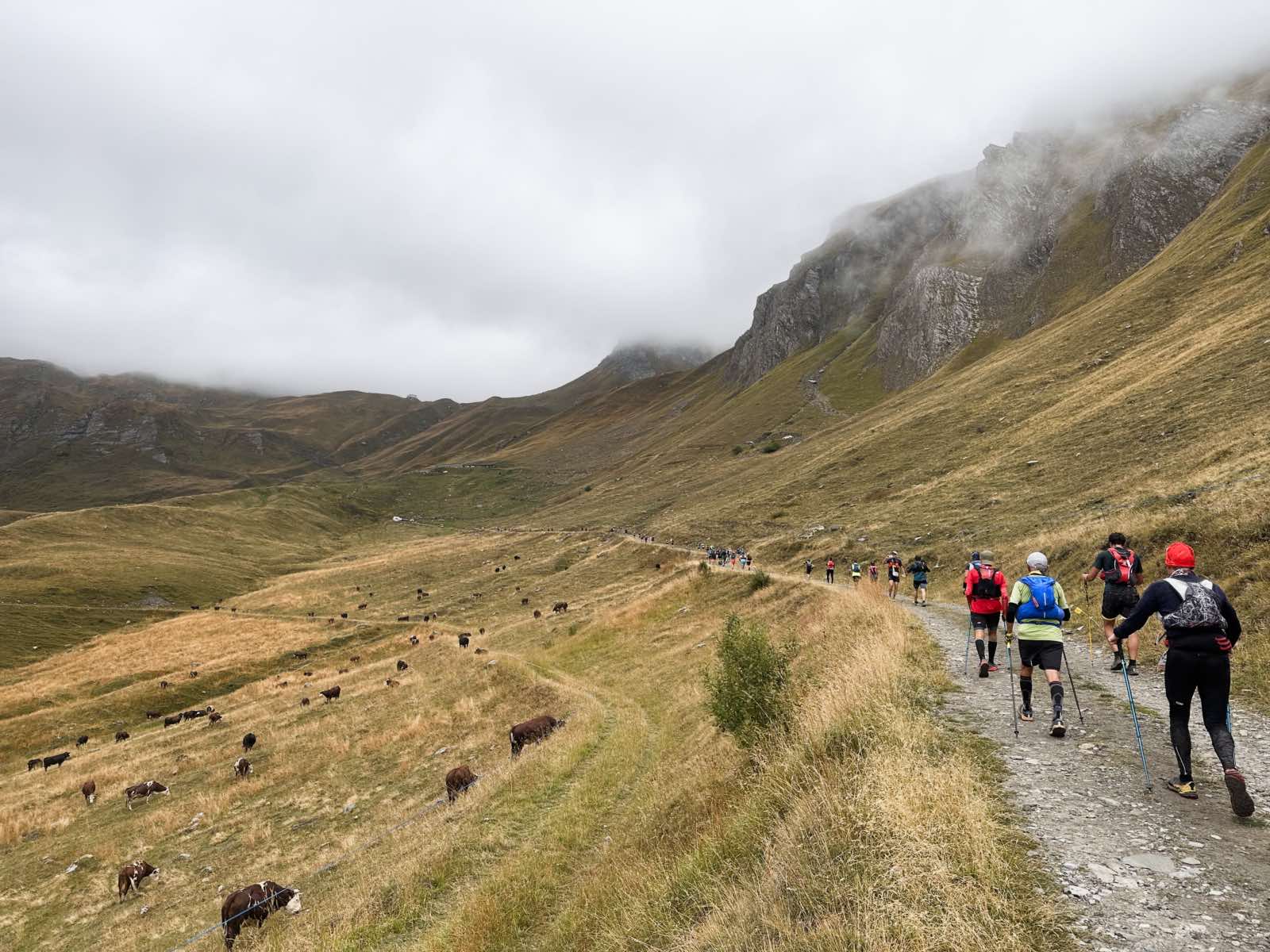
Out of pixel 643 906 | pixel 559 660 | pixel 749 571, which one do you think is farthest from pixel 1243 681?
pixel 559 660

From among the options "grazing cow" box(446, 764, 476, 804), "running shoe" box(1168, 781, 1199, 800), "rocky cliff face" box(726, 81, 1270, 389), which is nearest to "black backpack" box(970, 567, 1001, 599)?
"running shoe" box(1168, 781, 1199, 800)

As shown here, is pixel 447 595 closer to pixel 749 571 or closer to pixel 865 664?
pixel 749 571

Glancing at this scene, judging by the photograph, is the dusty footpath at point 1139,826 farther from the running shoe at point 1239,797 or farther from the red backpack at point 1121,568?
the red backpack at point 1121,568

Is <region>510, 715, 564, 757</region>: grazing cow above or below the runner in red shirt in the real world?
below

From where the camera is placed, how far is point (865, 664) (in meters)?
13.1

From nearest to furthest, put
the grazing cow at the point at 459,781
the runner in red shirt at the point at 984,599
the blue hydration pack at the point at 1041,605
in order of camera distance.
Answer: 1. the blue hydration pack at the point at 1041,605
2. the runner in red shirt at the point at 984,599
3. the grazing cow at the point at 459,781

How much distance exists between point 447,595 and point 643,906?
7393 cm

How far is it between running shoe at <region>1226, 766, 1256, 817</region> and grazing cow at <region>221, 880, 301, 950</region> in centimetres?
1877

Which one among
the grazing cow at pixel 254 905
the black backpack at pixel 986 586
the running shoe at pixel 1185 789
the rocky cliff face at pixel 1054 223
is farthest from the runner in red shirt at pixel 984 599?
the rocky cliff face at pixel 1054 223

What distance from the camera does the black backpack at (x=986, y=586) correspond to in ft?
45.0

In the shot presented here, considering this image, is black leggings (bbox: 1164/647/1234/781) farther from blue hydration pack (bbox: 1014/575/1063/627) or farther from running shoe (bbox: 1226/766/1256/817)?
blue hydration pack (bbox: 1014/575/1063/627)

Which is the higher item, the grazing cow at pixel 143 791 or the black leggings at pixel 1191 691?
the black leggings at pixel 1191 691

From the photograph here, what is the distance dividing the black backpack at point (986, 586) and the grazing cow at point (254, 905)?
18.3 m

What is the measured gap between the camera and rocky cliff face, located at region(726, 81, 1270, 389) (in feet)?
349
